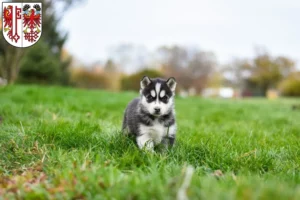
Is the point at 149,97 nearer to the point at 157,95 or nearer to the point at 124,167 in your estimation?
the point at 157,95

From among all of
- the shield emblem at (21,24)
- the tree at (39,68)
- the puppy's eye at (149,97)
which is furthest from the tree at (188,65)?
the puppy's eye at (149,97)

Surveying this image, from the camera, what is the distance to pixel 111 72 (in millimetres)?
41000

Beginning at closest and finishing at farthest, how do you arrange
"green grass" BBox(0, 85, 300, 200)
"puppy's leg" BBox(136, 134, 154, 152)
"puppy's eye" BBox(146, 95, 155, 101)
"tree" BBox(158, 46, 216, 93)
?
1. "green grass" BBox(0, 85, 300, 200)
2. "puppy's leg" BBox(136, 134, 154, 152)
3. "puppy's eye" BBox(146, 95, 155, 101)
4. "tree" BBox(158, 46, 216, 93)

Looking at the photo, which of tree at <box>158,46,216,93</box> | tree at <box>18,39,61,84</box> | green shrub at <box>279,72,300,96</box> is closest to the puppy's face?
tree at <box>18,39,61,84</box>

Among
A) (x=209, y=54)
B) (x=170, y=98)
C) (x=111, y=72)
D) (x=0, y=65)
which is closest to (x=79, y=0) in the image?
(x=0, y=65)

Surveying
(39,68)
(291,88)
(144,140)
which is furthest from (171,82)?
(291,88)

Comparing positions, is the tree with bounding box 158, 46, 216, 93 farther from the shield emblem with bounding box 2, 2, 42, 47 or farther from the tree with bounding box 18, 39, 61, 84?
the shield emblem with bounding box 2, 2, 42, 47

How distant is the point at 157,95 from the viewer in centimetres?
371

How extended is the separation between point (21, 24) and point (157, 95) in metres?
2.18

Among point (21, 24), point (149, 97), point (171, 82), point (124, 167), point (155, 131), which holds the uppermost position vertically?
point (21, 24)

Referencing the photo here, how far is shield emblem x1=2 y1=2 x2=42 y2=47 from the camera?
169 inches

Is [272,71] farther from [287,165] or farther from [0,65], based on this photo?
[287,165]

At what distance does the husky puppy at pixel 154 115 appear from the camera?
11.9 ft

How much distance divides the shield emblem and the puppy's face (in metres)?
1.75
